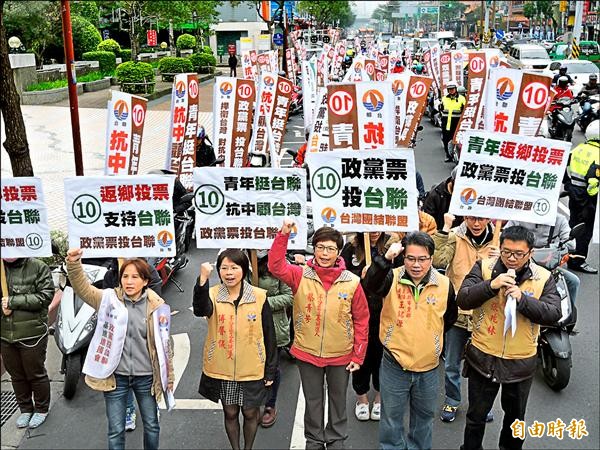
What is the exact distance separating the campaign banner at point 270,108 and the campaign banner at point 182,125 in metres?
1.42

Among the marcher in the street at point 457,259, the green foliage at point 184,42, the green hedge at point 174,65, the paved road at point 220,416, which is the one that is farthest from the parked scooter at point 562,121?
the green foliage at point 184,42

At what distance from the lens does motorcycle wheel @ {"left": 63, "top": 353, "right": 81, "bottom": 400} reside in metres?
5.32

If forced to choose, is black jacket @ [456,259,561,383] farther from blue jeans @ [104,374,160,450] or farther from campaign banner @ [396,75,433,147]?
campaign banner @ [396,75,433,147]

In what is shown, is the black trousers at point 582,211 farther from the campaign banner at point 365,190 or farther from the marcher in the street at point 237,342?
the marcher in the street at point 237,342

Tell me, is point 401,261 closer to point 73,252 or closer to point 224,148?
point 73,252

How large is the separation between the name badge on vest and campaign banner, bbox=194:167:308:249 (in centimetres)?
84

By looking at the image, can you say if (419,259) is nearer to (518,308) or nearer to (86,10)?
(518,308)

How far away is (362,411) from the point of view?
5.05 m

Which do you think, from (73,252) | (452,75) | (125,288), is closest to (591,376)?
(125,288)

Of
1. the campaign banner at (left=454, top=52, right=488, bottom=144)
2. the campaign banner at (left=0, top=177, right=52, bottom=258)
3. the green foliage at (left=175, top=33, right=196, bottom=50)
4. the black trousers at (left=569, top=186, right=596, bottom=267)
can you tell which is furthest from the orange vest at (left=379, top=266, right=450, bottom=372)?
the green foliage at (left=175, top=33, right=196, bottom=50)

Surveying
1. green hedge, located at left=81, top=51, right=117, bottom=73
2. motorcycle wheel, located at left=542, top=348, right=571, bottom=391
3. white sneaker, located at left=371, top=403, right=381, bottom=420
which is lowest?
white sneaker, located at left=371, top=403, right=381, bottom=420

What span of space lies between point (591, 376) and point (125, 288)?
4.25 meters

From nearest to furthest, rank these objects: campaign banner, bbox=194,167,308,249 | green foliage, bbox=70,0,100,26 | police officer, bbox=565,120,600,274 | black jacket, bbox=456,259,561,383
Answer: black jacket, bbox=456,259,561,383 < campaign banner, bbox=194,167,308,249 < police officer, bbox=565,120,600,274 < green foliage, bbox=70,0,100,26

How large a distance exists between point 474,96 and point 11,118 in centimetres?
717
